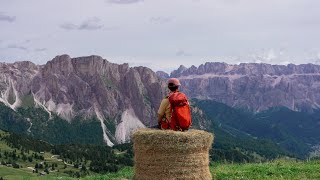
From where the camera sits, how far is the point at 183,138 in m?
19.0

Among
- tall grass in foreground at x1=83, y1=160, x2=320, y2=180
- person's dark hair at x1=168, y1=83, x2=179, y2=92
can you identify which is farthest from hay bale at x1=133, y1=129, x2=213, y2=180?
tall grass in foreground at x1=83, y1=160, x2=320, y2=180

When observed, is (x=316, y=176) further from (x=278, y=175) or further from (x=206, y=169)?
(x=206, y=169)

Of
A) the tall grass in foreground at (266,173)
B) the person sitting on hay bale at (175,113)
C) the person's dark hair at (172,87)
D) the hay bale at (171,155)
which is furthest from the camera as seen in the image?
the tall grass in foreground at (266,173)

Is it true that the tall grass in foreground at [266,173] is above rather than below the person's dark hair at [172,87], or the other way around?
below

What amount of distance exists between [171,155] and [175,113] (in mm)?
2392

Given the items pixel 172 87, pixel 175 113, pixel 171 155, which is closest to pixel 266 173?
pixel 175 113

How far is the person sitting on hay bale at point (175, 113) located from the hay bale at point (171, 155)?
3.62 ft

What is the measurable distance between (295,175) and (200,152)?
8.01m

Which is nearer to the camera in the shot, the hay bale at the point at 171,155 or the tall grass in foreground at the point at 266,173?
the hay bale at the point at 171,155

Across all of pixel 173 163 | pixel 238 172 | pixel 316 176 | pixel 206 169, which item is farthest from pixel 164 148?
pixel 316 176

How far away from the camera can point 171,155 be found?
62.4ft

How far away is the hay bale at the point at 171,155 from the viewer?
62.1ft

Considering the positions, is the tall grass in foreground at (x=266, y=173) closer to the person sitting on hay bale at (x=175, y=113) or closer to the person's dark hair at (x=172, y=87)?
the person sitting on hay bale at (x=175, y=113)

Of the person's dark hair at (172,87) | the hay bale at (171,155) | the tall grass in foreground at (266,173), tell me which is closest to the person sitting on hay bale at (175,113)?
the person's dark hair at (172,87)
